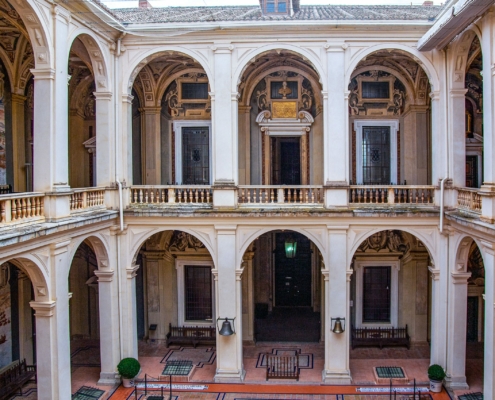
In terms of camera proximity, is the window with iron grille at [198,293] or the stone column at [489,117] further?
the window with iron grille at [198,293]

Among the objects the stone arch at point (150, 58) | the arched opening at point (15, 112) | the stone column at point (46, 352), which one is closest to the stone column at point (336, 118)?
the stone arch at point (150, 58)

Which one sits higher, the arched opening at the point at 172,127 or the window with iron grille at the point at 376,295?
the arched opening at the point at 172,127

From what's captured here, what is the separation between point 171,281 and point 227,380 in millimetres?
4903

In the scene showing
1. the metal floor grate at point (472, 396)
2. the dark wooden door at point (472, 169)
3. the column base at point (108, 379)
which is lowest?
the metal floor grate at point (472, 396)

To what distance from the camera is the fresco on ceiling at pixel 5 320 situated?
15305mm

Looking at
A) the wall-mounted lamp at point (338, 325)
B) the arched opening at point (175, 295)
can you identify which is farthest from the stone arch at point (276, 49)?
the wall-mounted lamp at point (338, 325)

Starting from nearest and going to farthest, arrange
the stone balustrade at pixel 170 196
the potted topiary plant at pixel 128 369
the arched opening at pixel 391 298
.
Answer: the potted topiary plant at pixel 128 369 → the stone balustrade at pixel 170 196 → the arched opening at pixel 391 298

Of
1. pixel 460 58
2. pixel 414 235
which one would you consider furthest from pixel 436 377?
pixel 460 58

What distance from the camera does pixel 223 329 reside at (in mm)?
15180

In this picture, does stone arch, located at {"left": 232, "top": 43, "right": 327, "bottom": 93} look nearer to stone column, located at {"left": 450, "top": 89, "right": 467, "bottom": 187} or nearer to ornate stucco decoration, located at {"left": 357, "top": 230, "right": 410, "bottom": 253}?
stone column, located at {"left": 450, "top": 89, "right": 467, "bottom": 187}

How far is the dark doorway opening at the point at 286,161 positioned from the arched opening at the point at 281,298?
6.84 feet

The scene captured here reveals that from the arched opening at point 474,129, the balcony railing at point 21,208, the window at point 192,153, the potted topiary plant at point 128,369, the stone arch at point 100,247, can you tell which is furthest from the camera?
the window at point 192,153

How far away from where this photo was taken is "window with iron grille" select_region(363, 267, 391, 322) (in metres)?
19.0

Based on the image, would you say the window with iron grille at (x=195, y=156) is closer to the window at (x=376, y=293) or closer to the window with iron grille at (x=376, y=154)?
the window with iron grille at (x=376, y=154)
